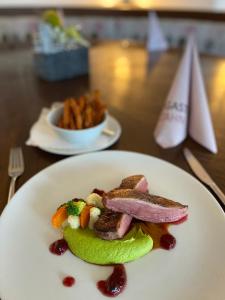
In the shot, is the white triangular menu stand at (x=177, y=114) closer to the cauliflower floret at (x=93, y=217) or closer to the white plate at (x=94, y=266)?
Answer: the white plate at (x=94, y=266)

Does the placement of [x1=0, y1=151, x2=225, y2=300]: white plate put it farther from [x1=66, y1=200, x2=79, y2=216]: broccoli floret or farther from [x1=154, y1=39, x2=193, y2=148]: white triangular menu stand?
[x1=154, y1=39, x2=193, y2=148]: white triangular menu stand

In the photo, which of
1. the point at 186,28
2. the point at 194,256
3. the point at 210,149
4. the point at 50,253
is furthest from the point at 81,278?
the point at 186,28

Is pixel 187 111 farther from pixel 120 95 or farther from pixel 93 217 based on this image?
pixel 93 217

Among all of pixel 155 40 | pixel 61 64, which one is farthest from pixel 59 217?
pixel 155 40

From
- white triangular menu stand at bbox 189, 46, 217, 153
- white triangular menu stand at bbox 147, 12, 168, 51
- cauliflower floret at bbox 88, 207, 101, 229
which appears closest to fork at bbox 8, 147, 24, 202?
cauliflower floret at bbox 88, 207, 101, 229

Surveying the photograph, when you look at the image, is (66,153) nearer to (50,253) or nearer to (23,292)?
(50,253)

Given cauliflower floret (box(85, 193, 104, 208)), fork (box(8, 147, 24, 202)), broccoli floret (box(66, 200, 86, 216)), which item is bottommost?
fork (box(8, 147, 24, 202))

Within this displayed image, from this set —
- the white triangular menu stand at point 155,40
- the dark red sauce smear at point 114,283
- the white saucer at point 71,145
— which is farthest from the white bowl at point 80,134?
the white triangular menu stand at point 155,40
